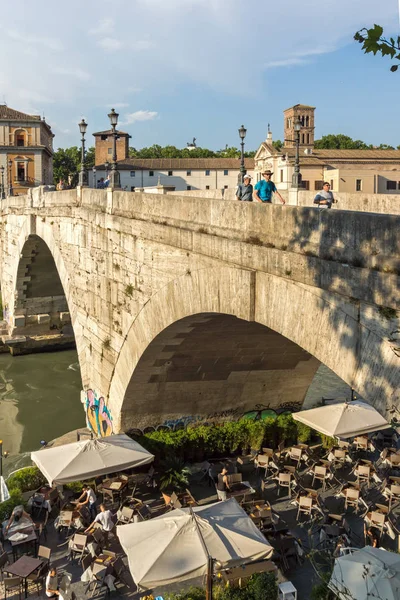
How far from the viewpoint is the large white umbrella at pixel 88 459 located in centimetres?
1261

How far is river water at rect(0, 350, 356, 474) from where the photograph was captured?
20.7 metres

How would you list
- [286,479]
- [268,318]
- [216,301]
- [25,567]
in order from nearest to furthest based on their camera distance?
1. [268,318]
2. [216,301]
3. [25,567]
4. [286,479]

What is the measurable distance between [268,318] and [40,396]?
18.2m

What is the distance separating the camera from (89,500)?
12.7 metres

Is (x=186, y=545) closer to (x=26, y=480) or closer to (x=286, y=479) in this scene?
(x=286, y=479)

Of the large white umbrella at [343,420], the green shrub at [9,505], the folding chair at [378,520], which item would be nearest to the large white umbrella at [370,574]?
the folding chair at [378,520]

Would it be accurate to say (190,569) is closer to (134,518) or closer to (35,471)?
(134,518)

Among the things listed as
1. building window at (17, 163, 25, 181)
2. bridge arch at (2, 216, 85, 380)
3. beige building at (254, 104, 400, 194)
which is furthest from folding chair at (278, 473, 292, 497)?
building window at (17, 163, 25, 181)

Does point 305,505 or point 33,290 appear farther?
point 33,290

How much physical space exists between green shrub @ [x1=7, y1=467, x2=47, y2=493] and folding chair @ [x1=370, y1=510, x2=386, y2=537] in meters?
6.70

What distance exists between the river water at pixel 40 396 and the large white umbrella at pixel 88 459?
13.1 feet

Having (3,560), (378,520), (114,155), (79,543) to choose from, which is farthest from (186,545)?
(114,155)

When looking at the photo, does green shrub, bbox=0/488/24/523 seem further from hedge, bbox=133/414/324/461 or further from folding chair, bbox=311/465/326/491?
folding chair, bbox=311/465/326/491

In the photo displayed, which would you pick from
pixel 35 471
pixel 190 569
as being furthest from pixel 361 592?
pixel 35 471
